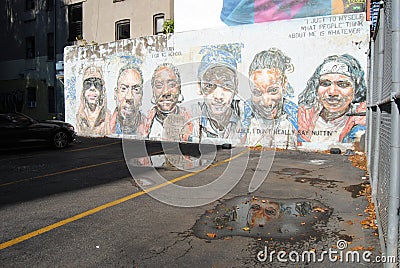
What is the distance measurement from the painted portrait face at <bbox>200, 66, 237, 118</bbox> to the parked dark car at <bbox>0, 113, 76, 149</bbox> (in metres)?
5.68

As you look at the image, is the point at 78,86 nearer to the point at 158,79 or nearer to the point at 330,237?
the point at 158,79

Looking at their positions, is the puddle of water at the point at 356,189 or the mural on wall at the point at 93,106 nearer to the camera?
the puddle of water at the point at 356,189

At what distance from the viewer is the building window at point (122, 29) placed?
23.4 meters

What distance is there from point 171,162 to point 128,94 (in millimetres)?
8018

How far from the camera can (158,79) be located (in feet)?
55.0

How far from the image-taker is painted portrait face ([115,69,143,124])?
17516 millimetres

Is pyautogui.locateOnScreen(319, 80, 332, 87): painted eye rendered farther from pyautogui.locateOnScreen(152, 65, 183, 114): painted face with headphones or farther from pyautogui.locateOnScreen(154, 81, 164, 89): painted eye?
pyautogui.locateOnScreen(154, 81, 164, 89): painted eye

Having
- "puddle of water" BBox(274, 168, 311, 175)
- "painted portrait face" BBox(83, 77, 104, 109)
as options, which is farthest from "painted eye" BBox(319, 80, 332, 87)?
"painted portrait face" BBox(83, 77, 104, 109)

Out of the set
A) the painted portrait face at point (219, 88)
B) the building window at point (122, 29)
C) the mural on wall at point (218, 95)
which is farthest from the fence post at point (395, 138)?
the building window at point (122, 29)

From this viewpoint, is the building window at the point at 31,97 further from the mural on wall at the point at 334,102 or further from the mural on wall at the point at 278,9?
the mural on wall at the point at 334,102

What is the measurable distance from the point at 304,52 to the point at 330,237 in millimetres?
9783

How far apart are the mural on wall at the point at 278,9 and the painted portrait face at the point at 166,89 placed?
13.0ft

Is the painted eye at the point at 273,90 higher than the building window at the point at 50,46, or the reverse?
the building window at the point at 50,46

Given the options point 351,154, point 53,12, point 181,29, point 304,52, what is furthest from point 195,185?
point 53,12
